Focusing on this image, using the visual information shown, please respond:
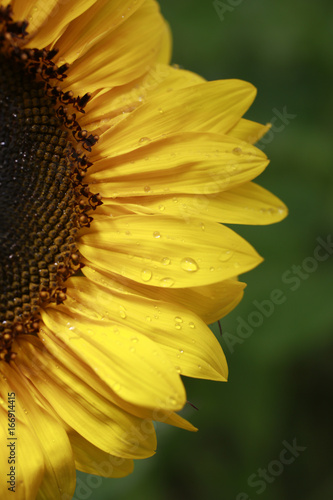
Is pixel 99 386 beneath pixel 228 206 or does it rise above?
beneath

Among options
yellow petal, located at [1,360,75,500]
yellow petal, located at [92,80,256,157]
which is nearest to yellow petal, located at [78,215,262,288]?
yellow petal, located at [92,80,256,157]

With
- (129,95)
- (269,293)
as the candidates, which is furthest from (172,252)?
(269,293)

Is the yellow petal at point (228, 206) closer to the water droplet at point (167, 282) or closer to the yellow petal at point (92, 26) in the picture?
the water droplet at point (167, 282)

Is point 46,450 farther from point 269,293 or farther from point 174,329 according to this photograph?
point 269,293

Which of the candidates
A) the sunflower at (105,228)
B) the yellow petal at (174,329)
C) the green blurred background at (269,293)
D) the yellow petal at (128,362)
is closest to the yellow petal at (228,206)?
the sunflower at (105,228)

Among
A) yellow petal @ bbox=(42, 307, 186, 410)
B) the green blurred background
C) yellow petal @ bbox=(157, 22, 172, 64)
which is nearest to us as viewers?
yellow petal @ bbox=(42, 307, 186, 410)

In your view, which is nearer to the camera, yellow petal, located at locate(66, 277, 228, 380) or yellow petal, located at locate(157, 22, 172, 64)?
yellow petal, located at locate(66, 277, 228, 380)


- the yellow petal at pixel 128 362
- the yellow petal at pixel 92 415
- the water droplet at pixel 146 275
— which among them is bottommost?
the yellow petal at pixel 92 415

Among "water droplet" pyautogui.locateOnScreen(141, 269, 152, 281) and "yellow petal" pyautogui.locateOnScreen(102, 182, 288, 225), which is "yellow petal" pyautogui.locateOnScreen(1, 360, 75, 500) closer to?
"water droplet" pyautogui.locateOnScreen(141, 269, 152, 281)
